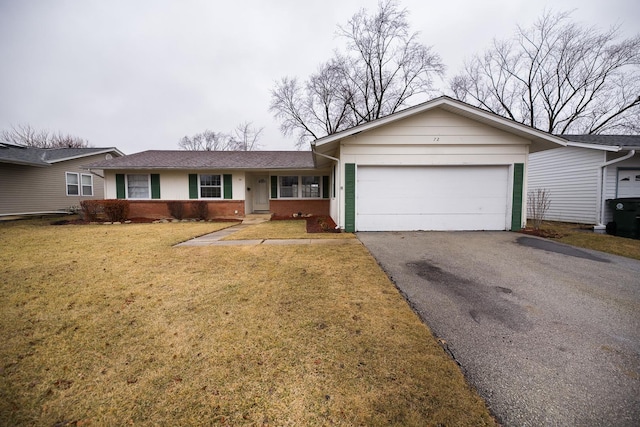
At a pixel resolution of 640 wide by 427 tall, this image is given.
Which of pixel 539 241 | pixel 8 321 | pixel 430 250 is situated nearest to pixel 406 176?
pixel 430 250

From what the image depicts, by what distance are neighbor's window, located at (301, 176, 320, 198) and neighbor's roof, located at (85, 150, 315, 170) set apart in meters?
0.91

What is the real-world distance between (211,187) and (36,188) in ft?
36.4

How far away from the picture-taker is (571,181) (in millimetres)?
10953

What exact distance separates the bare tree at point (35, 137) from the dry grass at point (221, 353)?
125 ft

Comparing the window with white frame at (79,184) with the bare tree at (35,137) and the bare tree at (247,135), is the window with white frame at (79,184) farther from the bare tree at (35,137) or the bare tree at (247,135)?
the bare tree at (35,137)

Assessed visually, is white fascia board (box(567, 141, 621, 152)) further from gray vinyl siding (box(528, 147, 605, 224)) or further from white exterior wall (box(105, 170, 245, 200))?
white exterior wall (box(105, 170, 245, 200))

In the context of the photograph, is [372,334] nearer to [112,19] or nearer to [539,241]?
[539,241]

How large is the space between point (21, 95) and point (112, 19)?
19.8 metres

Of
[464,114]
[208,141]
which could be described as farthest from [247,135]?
[464,114]

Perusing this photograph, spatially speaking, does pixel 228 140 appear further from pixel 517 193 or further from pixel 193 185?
pixel 517 193

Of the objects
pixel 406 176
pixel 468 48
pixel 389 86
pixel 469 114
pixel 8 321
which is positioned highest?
pixel 468 48

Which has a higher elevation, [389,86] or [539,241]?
[389,86]

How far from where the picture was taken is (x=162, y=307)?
303 cm

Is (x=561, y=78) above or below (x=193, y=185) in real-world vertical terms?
above
